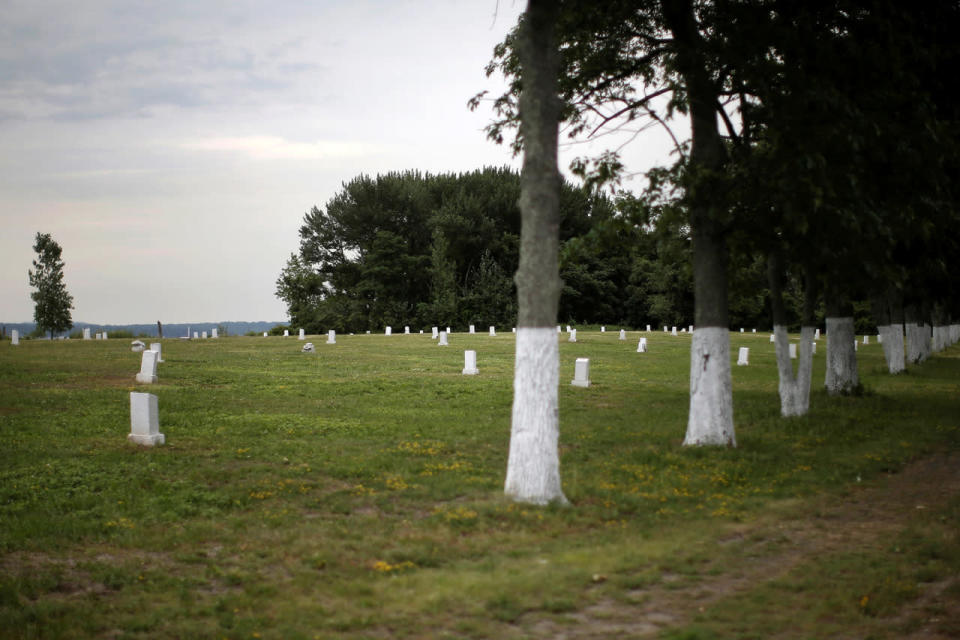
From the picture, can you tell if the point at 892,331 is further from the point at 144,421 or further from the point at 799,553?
the point at 144,421

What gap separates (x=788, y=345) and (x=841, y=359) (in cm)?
636

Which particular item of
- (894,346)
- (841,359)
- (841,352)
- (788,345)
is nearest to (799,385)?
(788,345)

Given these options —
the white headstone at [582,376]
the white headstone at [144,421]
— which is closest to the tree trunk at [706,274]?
the white headstone at [144,421]

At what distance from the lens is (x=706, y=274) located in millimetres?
13695

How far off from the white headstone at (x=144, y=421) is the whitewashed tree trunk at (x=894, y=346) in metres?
26.8

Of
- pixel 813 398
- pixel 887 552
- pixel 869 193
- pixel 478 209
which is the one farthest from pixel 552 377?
pixel 478 209

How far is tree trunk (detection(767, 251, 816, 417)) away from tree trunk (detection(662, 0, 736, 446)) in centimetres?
272

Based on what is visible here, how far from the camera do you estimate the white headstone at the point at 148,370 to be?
878 inches

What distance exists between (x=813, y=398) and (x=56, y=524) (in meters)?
18.9

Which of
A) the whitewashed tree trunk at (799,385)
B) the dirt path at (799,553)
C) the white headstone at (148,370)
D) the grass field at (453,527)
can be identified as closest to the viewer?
the dirt path at (799,553)

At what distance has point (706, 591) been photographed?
6.63 meters

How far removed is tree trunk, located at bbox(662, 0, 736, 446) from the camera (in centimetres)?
1335

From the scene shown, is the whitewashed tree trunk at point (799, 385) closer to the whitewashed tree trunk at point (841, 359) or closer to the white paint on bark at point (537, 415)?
the whitewashed tree trunk at point (841, 359)

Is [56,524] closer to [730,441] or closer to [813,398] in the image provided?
[730,441]
